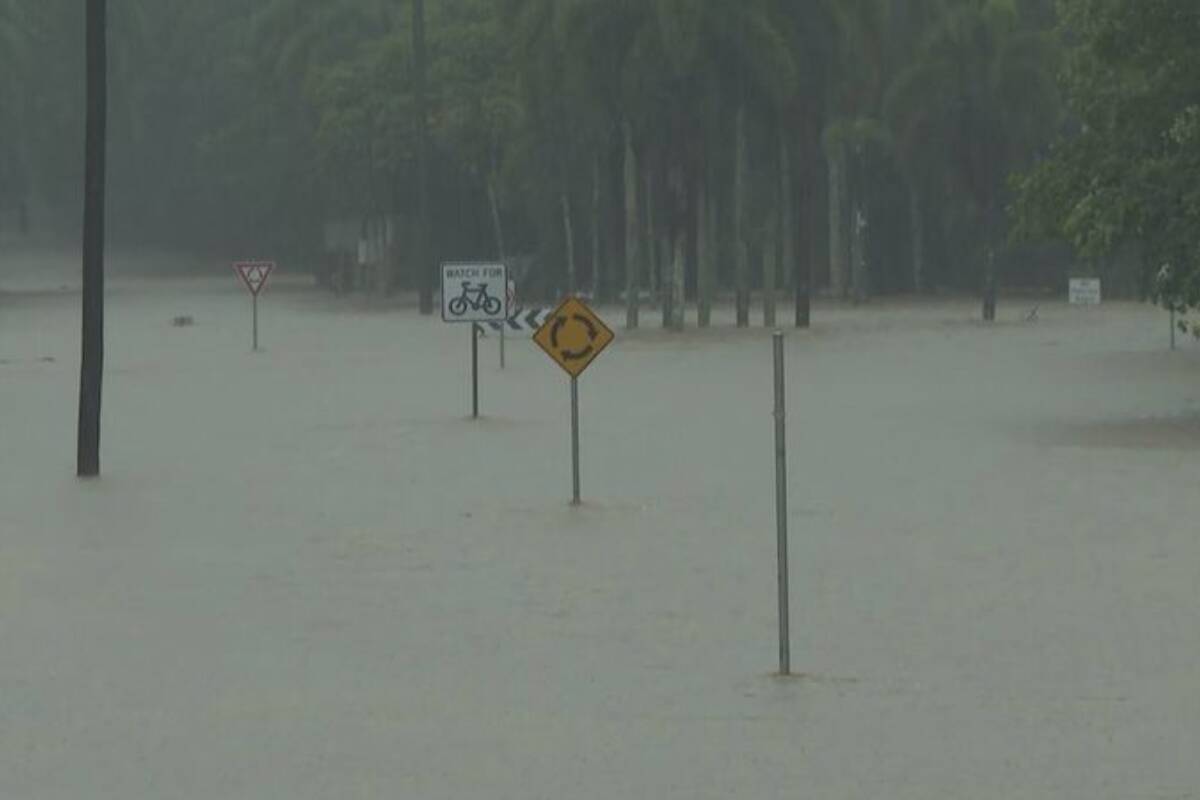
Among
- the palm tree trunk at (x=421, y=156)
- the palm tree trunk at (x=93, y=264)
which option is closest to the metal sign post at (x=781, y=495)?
the palm tree trunk at (x=93, y=264)

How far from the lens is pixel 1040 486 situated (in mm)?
25453

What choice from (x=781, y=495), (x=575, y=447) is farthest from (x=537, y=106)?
(x=781, y=495)

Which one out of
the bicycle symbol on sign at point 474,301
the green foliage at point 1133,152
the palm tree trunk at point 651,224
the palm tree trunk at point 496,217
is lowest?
the bicycle symbol on sign at point 474,301

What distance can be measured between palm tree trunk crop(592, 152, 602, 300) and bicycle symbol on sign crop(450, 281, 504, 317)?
42381 millimetres

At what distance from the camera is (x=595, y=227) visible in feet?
256

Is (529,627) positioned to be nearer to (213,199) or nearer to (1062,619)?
(1062,619)

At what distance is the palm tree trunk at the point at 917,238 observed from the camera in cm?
8462

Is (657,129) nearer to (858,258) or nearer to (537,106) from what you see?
(537,106)

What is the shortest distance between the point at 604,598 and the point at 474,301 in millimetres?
13705

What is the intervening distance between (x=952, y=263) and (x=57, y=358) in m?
40.0

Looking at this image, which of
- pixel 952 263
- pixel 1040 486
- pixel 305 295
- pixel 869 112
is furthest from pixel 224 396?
pixel 305 295

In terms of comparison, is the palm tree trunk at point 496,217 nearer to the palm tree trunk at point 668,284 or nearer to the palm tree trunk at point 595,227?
the palm tree trunk at point 595,227

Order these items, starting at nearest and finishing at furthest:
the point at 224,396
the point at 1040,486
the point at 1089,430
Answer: the point at 1040,486, the point at 1089,430, the point at 224,396

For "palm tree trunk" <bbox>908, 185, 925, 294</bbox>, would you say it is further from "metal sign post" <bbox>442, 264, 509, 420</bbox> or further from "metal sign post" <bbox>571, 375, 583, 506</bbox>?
"metal sign post" <bbox>571, 375, 583, 506</bbox>
